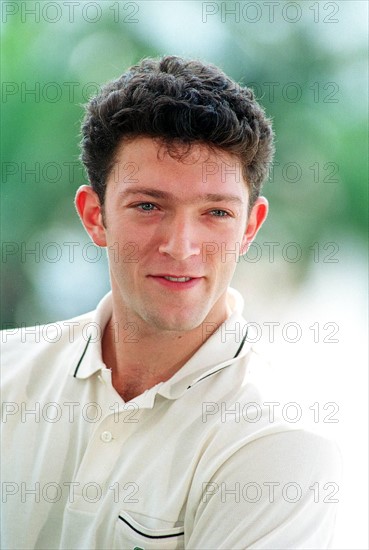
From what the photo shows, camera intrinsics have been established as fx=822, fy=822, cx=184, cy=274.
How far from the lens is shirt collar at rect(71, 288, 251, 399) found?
108 cm

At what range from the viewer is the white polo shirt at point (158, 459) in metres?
0.97

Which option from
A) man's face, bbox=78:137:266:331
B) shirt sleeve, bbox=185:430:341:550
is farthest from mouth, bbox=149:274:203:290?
shirt sleeve, bbox=185:430:341:550

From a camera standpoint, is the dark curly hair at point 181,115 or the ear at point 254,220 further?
the ear at point 254,220

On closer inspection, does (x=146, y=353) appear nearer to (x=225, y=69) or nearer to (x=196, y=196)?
(x=196, y=196)

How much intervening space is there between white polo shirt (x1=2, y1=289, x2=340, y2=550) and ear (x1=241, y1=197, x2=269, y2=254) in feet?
0.28

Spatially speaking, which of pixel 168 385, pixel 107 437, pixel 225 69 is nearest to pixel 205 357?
pixel 168 385

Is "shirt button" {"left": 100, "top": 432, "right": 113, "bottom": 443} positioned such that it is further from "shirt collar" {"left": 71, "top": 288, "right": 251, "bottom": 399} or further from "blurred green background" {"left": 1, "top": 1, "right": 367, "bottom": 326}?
"blurred green background" {"left": 1, "top": 1, "right": 367, "bottom": 326}

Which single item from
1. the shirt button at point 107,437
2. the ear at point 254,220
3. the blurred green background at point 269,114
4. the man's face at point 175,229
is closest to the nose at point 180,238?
the man's face at point 175,229

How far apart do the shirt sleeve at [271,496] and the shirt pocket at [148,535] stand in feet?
0.06

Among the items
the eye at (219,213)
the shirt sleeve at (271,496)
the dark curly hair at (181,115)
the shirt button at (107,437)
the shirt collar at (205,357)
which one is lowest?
the shirt sleeve at (271,496)

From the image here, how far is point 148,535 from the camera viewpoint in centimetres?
101

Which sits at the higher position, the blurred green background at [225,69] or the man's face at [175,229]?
the blurred green background at [225,69]

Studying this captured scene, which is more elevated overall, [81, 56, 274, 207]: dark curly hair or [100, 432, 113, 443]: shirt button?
[81, 56, 274, 207]: dark curly hair

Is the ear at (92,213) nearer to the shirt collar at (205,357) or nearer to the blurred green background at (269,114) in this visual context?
the shirt collar at (205,357)
